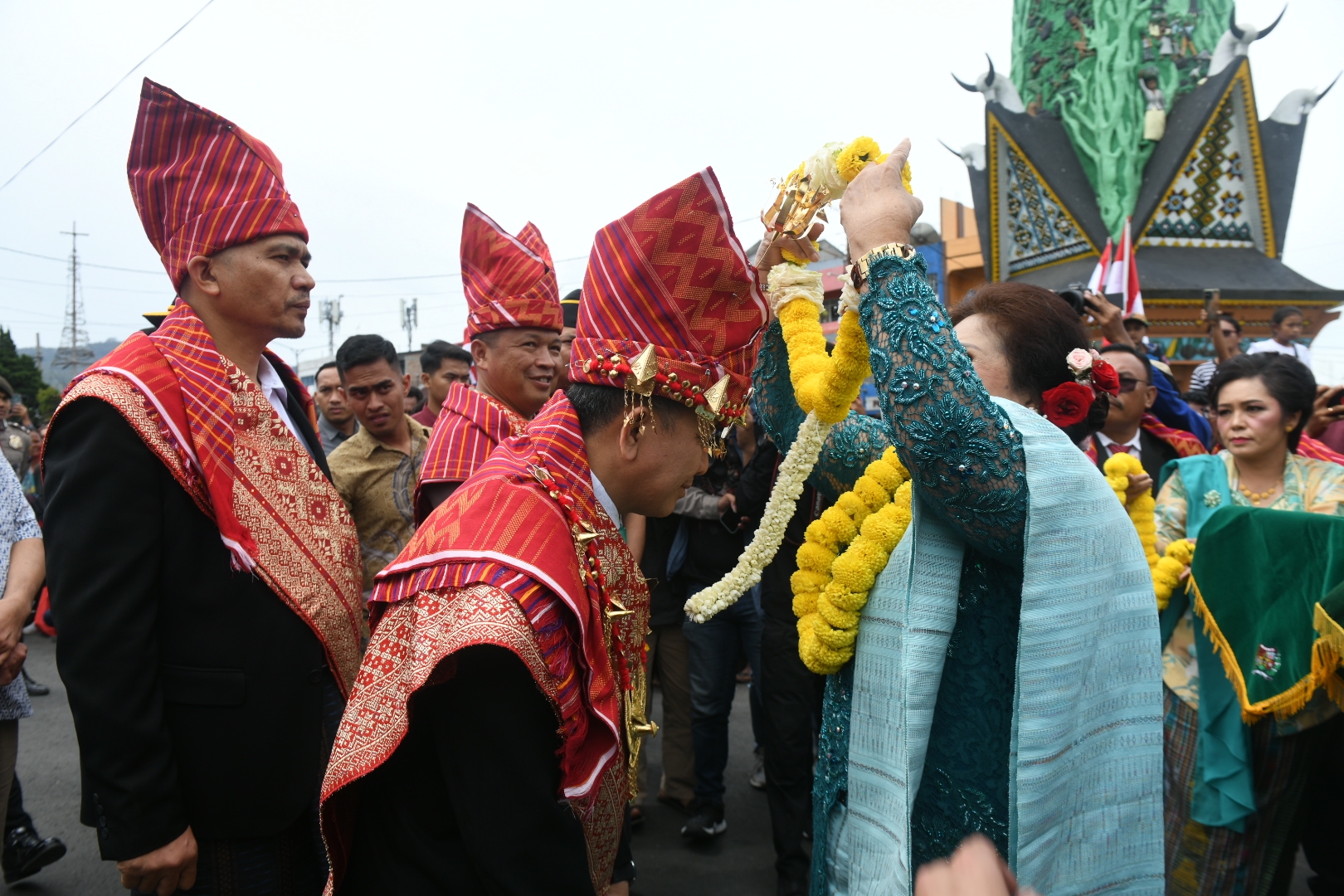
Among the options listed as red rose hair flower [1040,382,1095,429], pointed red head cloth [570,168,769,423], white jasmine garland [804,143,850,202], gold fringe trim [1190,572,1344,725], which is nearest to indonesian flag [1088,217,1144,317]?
gold fringe trim [1190,572,1344,725]

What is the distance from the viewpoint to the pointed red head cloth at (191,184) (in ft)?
7.39

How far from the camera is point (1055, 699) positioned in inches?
59.2

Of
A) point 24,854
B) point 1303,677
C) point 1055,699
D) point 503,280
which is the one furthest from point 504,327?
point 24,854

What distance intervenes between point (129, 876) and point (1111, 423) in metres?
4.20

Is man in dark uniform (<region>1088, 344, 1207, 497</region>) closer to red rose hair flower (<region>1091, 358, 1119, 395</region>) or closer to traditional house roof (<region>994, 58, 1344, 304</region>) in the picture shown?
red rose hair flower (<region>1091, 358, 1119, 395</region>)

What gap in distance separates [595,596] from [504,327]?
6.54 ft

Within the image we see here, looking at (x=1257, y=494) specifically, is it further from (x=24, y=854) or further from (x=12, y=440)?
(x=12, y=440)

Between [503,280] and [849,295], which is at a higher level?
[503,280]

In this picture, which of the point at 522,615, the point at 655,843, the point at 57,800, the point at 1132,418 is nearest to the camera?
the point at 522,615

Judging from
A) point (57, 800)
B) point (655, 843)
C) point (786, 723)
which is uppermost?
point (786, 723)

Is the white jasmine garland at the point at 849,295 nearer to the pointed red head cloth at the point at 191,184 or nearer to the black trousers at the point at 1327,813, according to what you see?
the pointed red head cloth at the point at 191,184

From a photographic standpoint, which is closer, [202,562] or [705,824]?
[202,562]

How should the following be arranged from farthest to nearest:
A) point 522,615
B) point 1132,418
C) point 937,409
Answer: point 1132,418 < point 937,409 < point 522,615

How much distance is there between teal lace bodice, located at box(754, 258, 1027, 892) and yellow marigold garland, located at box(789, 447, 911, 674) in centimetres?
12
